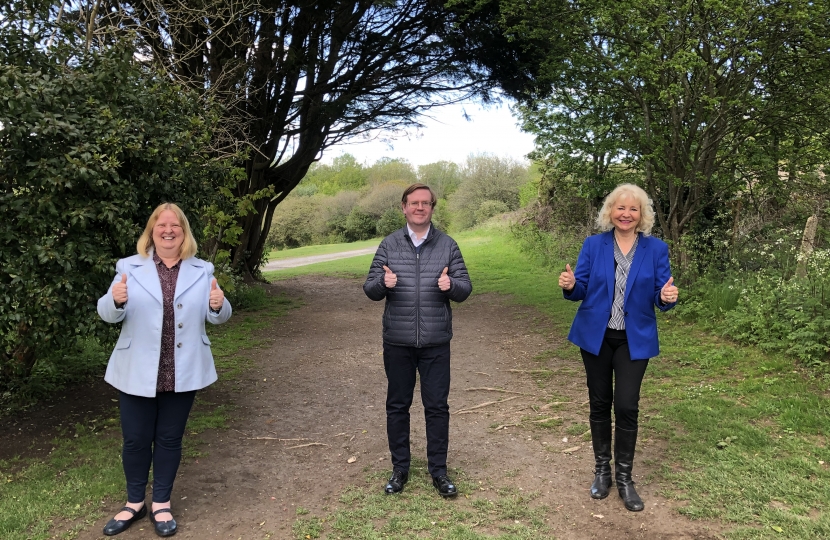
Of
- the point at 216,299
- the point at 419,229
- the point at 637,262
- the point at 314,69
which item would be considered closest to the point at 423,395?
the point at 419,229

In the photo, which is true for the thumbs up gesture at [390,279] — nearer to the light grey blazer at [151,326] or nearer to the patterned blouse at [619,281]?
the light grey blazer at [151,326]

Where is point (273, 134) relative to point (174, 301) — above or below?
above

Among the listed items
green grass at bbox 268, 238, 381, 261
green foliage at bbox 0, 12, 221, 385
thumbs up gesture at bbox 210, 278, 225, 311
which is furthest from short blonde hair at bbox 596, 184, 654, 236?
green grass at bbox 268, 238, 381, 261

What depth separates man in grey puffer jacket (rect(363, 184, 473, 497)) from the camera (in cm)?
378

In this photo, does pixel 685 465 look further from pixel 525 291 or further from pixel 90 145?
pixel 525 291

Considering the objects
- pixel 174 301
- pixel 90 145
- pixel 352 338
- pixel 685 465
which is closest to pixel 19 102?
pixel 90 145

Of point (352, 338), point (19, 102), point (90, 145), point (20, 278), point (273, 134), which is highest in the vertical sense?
point (273, 134)

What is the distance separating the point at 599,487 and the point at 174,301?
2.83 metres

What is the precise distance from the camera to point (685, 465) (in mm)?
4176

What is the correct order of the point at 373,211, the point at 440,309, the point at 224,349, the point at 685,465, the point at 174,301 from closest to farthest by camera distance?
the point at 174,301 < the point at 440,309 < the point at 685,465 < the point at 224,349 < the point at 373,211

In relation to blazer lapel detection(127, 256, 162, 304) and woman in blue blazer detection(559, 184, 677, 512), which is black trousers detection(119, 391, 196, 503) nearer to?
blazer lapel detection(127, 256, 162, 304)

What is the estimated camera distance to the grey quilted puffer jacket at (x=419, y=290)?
3.78 meters

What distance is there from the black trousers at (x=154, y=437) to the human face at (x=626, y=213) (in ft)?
9.10

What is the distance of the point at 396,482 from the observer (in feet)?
12.8
